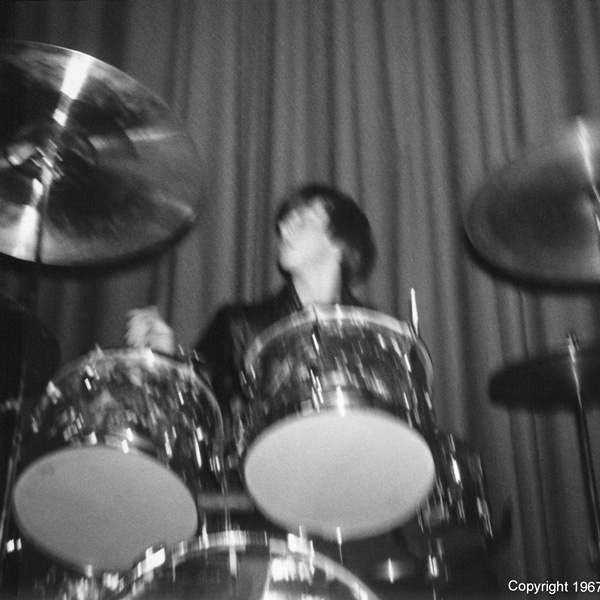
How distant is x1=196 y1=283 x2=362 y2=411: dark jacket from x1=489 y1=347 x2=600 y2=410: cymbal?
38 cm

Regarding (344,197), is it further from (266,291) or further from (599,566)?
(599,566)

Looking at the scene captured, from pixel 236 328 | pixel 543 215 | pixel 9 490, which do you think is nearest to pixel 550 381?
pixel 543 215

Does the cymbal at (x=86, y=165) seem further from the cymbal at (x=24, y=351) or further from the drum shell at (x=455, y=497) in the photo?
the drum shell at (x=455, y=497)

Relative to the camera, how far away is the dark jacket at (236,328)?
5.28 ft

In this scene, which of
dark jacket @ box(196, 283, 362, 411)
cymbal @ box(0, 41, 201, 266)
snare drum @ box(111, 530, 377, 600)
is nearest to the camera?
snare drum @ box(111, 530, 377, 600)

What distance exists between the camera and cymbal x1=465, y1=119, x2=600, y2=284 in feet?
4.20

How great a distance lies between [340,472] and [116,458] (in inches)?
12.4

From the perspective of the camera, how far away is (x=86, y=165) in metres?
1.39

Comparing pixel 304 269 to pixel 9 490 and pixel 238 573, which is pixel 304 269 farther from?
pixel 238 573

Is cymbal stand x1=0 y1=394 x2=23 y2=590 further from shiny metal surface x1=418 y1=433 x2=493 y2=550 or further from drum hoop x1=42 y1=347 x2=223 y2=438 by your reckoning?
shiny metal surface x1=418 y1=433 x2=493 y2=550

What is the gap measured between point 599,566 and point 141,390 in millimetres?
819

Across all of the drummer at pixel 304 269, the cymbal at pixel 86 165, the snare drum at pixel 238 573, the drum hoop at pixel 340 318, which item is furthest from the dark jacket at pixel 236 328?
the snare drum at pixel 238 573

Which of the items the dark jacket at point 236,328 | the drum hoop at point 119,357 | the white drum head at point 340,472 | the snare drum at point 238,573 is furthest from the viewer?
the dark jacket at point 236,328

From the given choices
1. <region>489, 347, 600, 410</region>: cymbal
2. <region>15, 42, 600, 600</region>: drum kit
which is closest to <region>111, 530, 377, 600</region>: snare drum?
<region>15, 42, 600, 600</region>: drum kit
